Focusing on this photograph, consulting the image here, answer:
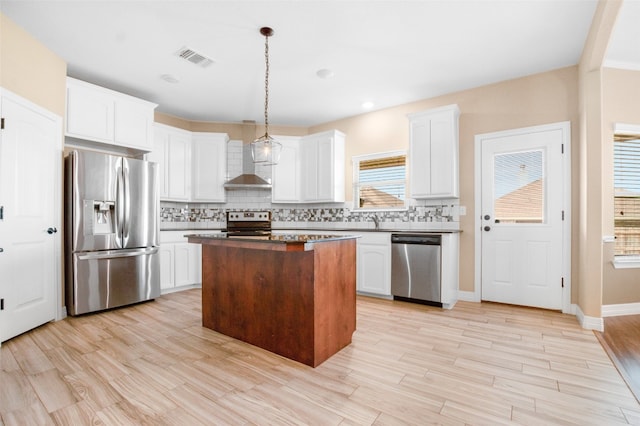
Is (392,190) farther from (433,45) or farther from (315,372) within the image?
(315,372)

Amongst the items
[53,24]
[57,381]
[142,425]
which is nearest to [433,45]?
[53,24]

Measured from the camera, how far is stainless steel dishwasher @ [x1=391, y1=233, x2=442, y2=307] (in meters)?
3.76

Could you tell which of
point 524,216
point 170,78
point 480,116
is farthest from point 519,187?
point 170,78

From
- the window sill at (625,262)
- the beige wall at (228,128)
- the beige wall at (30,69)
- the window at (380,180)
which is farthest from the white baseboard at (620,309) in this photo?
the beige wall at (30,69)

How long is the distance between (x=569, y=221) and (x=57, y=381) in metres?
4.73

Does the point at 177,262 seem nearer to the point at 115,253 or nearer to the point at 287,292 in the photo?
the point at 115,253

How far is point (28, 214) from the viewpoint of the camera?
2.90 metres

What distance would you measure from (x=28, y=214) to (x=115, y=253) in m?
0.92

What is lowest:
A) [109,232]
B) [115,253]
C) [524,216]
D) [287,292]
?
[287,292]

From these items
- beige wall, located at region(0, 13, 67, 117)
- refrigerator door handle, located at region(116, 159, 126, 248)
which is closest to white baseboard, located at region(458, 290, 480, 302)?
refrigerator door handle, located at region(116, 159, 126, 248)

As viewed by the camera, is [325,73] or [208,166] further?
[208,166]

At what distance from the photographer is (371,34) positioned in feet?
9.66

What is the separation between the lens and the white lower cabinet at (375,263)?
413cm

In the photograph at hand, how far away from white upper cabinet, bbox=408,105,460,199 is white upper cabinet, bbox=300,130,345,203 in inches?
49.9
